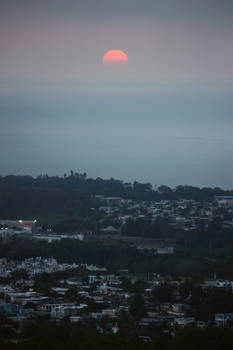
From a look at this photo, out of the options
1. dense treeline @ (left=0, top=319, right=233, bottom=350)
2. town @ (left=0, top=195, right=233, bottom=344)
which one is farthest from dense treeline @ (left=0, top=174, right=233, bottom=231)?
dense treeline @ (left=0, top=319, right=233, bottom=350)

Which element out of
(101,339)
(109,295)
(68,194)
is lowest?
(101,339)

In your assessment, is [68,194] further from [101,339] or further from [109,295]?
[101,339]

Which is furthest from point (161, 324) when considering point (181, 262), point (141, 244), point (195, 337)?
point (141, 244)

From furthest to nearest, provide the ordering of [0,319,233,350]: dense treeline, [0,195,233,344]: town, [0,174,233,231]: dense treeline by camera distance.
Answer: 1. [0,174,233,231]: dense treeline
2. [0,195,233,344]: town
3. [0,319,233,350]: dense treeline

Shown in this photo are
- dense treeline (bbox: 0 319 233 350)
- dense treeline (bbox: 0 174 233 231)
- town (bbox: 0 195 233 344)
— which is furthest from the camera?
dense treeline (bbox: 0 174 233 231)

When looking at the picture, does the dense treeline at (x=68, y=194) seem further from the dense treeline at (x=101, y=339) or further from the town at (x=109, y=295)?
the dense treeline at (x=101, y=339)

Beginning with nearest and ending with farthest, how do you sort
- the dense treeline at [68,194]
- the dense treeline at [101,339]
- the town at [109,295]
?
1. the dense treeline at [101,339]
2. the town at [109,295]
3. the dense treeline at [68,194]

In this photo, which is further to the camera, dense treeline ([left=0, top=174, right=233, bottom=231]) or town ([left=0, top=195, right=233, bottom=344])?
dense treeline ([left=0, top=174, right=233, bottom=231])

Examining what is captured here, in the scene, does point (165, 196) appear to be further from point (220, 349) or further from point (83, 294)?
point (220, 349)

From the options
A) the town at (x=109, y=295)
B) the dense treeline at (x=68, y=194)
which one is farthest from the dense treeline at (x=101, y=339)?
the dense treeline at (x=68, y=194)

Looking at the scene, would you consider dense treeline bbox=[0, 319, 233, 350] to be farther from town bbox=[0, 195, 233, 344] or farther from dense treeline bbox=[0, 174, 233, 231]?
dense treeline bbox=[0, 174, 233, 231]

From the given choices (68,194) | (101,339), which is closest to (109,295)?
(101,339)
